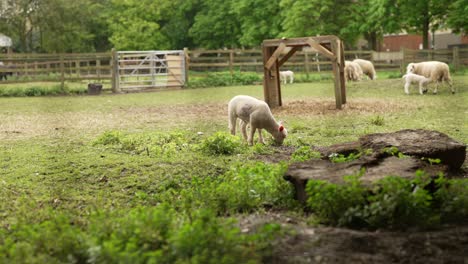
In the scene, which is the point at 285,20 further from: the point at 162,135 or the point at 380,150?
the point at 380,150

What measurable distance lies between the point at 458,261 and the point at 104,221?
239 cm

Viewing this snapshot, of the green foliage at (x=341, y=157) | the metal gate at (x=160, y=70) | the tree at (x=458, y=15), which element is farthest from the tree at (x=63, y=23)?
the green foliage at (x=341, y=157)

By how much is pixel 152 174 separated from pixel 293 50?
30.8 ft

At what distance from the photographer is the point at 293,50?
Result: 53.3ft

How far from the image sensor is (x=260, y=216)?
17.2 feet

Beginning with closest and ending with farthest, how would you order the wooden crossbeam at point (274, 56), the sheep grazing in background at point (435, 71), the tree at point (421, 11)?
the wooden crossbeam at point (274, 56) < the sheep grazing in background at point (435, 71) < the tree at point (421, 11)

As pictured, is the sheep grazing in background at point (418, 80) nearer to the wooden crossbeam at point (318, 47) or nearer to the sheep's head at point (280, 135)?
the wooden crossbeam at point (318, 47)

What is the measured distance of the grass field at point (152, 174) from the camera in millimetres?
4055

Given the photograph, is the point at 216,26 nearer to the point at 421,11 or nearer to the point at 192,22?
the point at 192,22

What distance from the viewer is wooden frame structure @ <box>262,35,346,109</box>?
586 inches

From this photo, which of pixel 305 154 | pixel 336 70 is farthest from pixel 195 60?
pixel 305 154

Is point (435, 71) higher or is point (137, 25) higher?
point (137, 25)

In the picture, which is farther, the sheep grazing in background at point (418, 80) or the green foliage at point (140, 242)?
the sheep grazing in background at point (418, 80)

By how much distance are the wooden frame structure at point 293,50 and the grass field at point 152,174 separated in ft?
2.08
